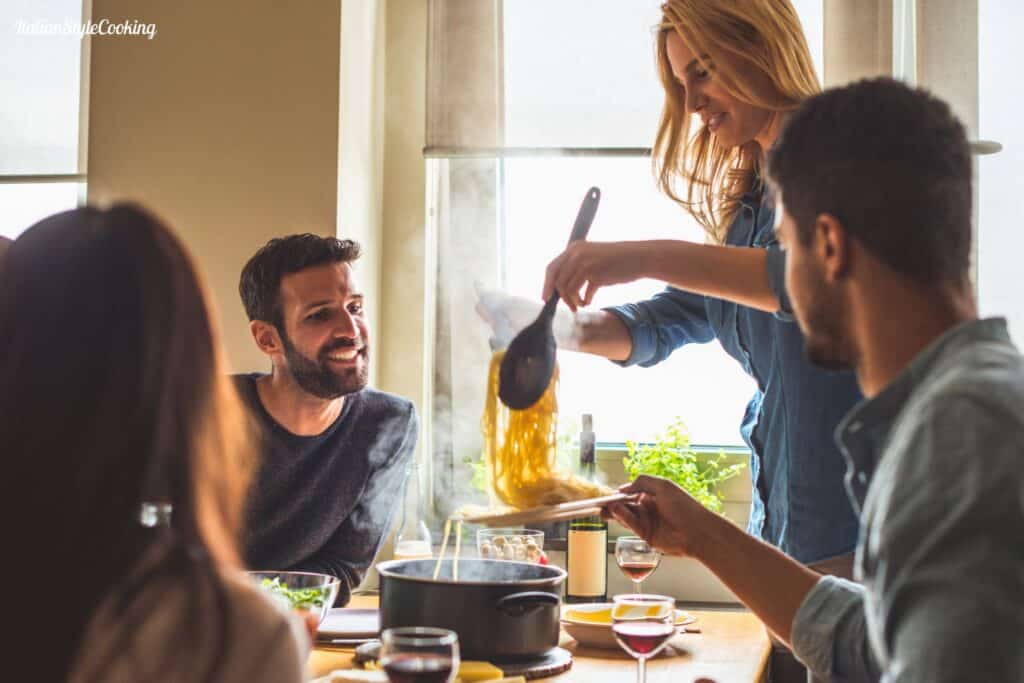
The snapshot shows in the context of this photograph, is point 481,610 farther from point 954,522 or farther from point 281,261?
point 281,261

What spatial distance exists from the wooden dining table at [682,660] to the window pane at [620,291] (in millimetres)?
1159

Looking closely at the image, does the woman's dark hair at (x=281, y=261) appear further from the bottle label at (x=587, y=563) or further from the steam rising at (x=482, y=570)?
the steam rising at (x=482, y=570)

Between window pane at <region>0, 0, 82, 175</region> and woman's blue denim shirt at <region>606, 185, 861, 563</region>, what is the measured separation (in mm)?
2606

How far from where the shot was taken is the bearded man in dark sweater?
2.62 metres

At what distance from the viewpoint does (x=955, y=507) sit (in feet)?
2.95

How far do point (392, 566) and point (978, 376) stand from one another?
45.6 inches

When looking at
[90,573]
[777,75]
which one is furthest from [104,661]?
[777,75]

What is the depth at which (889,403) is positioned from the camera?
3.68ft

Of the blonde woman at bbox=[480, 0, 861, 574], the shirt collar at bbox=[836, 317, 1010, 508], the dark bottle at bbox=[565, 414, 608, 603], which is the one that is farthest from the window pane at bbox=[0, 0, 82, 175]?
the shirt collar at bbox=[836, 317, 1010, 508]

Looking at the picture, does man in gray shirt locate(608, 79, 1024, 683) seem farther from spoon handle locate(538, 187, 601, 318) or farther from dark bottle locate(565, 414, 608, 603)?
dark bottle locate(565, 414, 608, 603)

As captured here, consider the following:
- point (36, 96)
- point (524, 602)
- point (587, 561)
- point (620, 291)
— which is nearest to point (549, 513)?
point (524, 602)

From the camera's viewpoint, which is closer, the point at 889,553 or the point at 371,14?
the point at 889,553

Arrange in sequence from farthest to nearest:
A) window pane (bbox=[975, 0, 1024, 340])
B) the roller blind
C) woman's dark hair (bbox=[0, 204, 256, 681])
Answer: the roller blind, window pane (bbox=[975, 0, 1024, 340]), woman's dark hair (bbox=[0, 204, 256, 681])

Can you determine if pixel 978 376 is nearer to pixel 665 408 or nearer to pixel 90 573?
pixel 90 573
